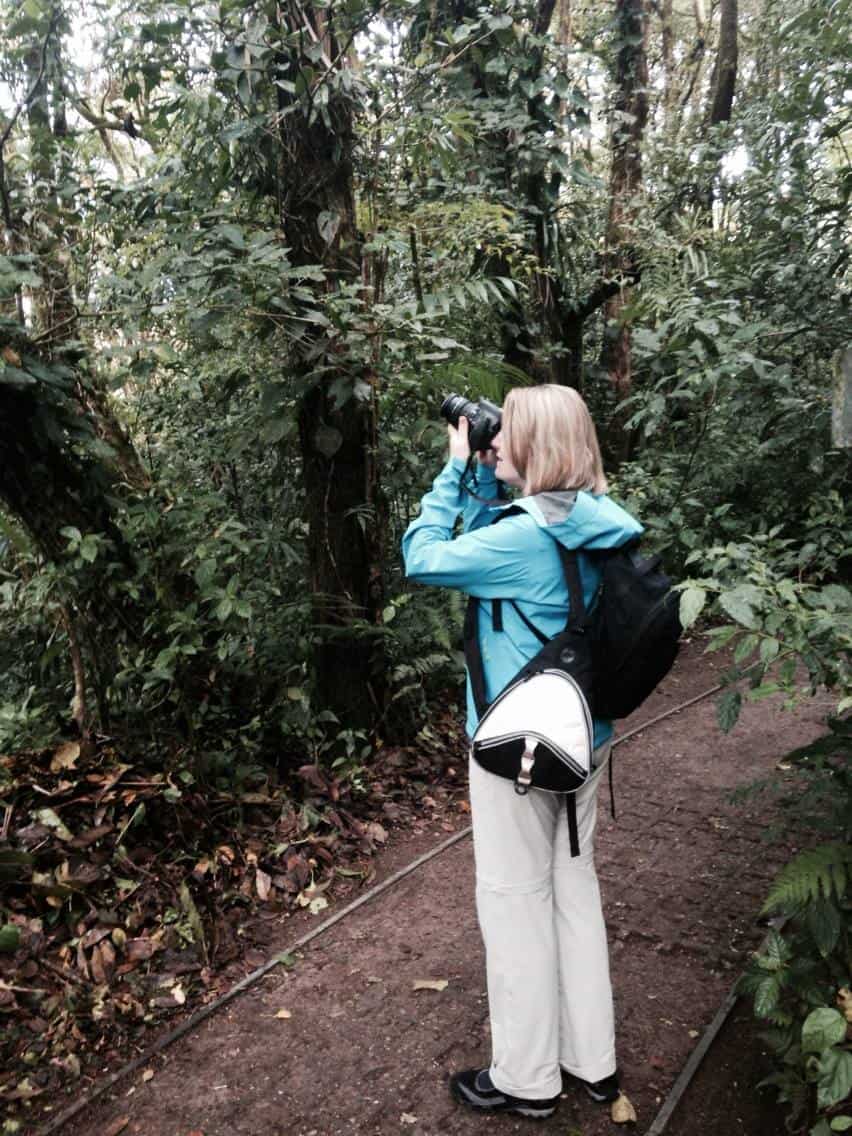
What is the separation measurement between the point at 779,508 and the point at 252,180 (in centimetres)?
436

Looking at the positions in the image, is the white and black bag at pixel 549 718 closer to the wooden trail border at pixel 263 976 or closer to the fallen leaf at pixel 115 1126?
the wooden trail border at pixel 263 976

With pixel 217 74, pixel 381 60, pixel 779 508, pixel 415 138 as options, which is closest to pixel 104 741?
pixel 217 74

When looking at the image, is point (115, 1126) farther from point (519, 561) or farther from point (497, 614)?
point (519, 561)

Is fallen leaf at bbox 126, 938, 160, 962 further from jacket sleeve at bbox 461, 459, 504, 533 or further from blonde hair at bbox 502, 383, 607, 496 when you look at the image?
blonde hair at bbox 502, 383, 607, 496

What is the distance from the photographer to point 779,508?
6770mm

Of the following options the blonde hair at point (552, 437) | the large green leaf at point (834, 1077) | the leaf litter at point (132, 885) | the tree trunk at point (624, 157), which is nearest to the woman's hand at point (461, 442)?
the blonde hair at point (552, 437)

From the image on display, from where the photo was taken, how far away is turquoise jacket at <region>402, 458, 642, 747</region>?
2535 mm

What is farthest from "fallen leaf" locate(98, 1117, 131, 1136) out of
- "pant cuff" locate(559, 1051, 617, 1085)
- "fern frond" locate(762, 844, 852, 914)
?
"fern frond" locate(762, 844, 852, 914)

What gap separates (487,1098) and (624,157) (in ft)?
29.8

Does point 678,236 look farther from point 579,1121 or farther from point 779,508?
point 579,1121

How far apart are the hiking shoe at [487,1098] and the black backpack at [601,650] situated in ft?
3.23

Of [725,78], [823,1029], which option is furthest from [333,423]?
[725,78]

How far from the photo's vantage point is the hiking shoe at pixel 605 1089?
9.31ft

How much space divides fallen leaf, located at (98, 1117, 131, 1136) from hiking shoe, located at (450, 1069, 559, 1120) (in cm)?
109
